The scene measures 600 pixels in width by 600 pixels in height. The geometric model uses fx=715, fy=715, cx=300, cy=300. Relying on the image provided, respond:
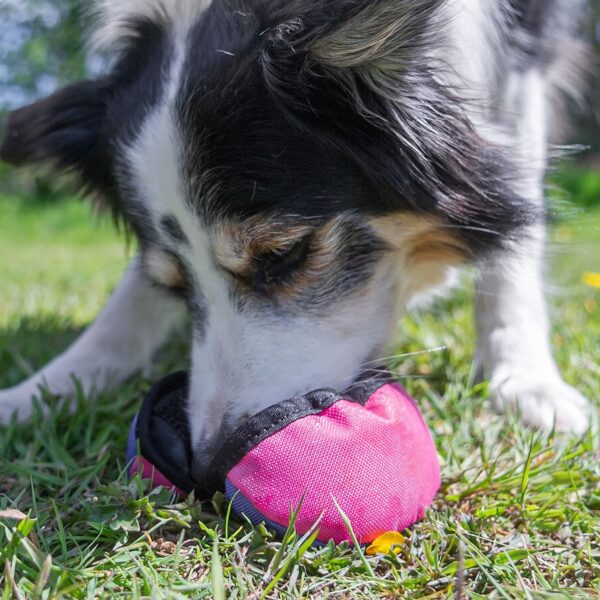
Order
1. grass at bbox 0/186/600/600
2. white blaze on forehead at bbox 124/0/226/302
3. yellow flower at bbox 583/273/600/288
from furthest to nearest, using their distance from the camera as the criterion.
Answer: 1. yellow flower at bbox 583/273/600/288
2. white blaze on forehead at bbox 124/0/226/302
3. grass at bbox 0/186/600/600

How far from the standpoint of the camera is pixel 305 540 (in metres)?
1.33

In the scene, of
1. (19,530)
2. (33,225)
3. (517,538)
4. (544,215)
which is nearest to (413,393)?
(544,215)

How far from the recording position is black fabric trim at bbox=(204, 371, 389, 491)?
4.66 feet

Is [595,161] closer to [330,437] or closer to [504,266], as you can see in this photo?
[504,266]

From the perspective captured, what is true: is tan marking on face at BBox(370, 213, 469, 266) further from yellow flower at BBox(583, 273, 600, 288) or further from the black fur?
yellow flower at BBox(583, 273, 600, 288)

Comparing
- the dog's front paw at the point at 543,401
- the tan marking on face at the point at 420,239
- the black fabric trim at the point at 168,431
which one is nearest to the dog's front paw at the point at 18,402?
the black fabric trim at the point at 168,431

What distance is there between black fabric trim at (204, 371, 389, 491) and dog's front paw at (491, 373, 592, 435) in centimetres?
75

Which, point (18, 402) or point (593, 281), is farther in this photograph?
point (593, 281)

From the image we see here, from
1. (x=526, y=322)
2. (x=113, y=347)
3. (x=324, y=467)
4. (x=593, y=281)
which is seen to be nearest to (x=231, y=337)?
(x=324, y=467)

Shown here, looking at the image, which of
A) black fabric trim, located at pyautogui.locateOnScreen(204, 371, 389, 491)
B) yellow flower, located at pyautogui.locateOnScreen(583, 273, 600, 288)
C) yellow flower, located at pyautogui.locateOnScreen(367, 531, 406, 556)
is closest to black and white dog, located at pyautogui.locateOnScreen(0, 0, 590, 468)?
black fabric trim, located at pyautogui.locateOnScreen(204, 371, 389, 491)

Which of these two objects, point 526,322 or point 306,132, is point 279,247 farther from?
point 526,322

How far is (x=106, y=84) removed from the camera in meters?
2.18

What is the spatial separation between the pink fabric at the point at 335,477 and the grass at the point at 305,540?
1.9 inches

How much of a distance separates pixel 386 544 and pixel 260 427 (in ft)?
1.08
